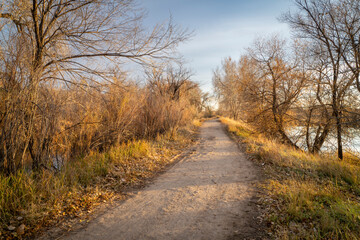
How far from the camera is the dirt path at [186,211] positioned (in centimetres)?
283

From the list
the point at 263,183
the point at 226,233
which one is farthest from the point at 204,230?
the point at 263,183

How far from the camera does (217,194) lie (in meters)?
4.18

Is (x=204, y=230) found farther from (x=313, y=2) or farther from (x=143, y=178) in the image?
(x=313, y=2)

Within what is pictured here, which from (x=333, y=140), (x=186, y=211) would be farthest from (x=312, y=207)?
(x=333, y=140)

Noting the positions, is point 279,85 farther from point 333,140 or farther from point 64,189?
point 64,189

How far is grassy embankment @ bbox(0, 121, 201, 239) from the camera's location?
2857 millimetres

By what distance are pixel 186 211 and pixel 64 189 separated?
8.27 ft

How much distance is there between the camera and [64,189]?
3.65 meters

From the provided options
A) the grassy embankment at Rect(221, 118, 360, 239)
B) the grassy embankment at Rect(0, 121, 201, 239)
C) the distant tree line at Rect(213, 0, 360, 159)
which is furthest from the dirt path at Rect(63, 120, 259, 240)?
the distant tree line at Rect(213, 0, 360, 159)

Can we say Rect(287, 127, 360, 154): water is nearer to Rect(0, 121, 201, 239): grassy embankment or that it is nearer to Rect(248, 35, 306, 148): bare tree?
Rect(248, 35, 306, 148): bare tree

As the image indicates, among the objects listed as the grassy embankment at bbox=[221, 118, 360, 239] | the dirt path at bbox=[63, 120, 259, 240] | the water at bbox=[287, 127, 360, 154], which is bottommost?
the dirt path at bbox=[63, 120, 259, 240]

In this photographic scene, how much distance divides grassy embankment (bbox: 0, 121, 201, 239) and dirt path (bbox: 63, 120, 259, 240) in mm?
551

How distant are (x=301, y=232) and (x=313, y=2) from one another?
10991mm

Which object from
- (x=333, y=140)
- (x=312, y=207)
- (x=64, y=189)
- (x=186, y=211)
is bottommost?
(x=186, y=211)
